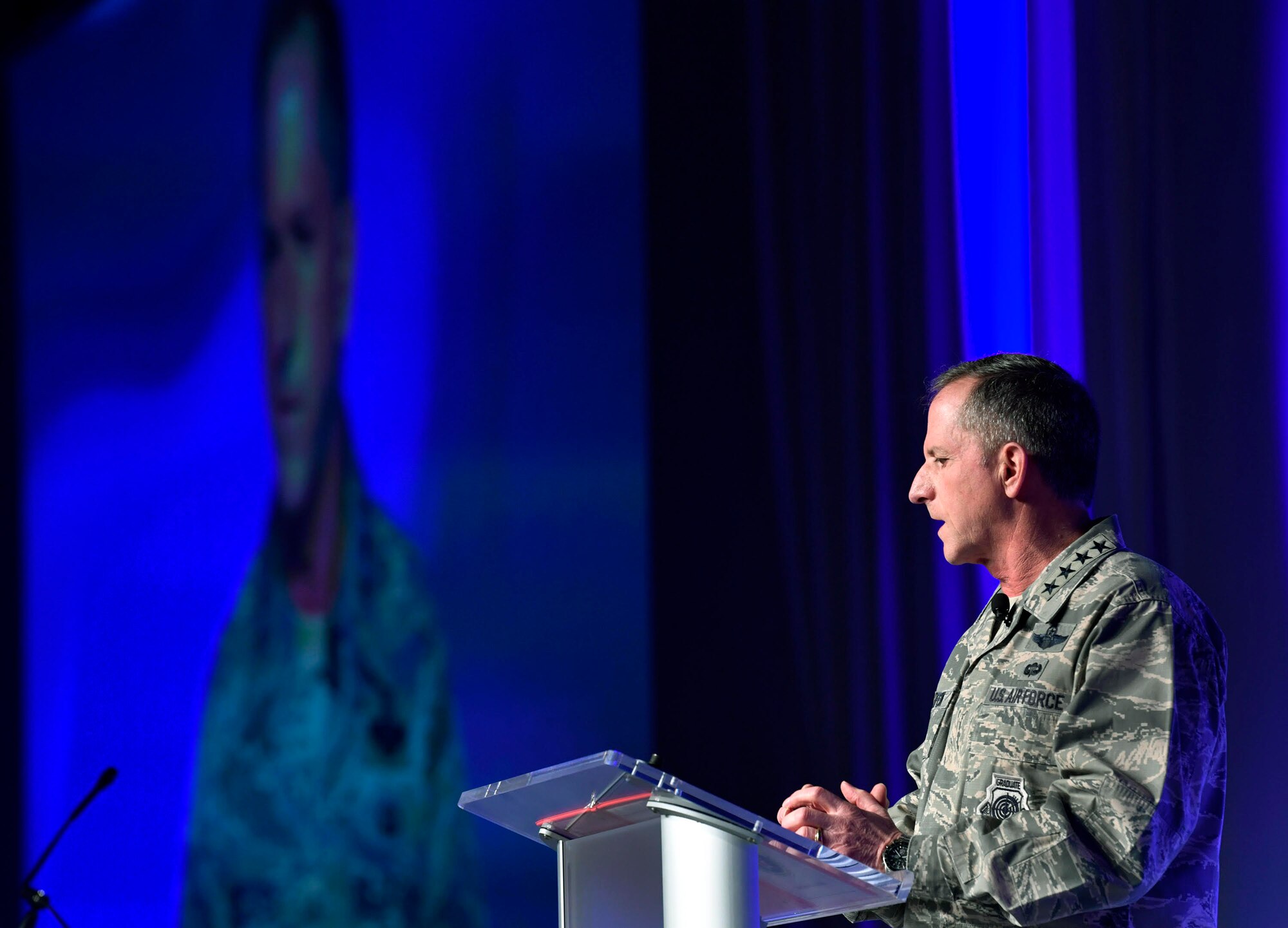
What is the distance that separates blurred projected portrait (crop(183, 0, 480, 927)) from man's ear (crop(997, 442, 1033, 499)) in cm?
217

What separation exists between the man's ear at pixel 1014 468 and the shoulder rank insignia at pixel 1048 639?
0.73ft

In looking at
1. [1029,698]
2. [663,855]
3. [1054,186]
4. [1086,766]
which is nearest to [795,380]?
[1054,186]

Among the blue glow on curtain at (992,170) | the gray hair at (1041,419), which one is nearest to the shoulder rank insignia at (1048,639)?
the gray hair at (1041,419)

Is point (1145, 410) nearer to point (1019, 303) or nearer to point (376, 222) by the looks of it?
point (1019, 303)

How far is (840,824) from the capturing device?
171 centimetres

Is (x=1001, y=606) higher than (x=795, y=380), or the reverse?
(x=795, y=380)

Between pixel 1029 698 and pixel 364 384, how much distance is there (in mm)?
2632

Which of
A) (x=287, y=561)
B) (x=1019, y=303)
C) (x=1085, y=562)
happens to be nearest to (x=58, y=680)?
(x=287, y=561)

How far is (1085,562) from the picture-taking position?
5.73ft

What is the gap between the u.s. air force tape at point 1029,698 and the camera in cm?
163

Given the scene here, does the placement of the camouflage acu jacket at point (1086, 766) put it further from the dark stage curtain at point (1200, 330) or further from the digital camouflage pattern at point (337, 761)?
the digital camouflage pattern at point (337, 761)

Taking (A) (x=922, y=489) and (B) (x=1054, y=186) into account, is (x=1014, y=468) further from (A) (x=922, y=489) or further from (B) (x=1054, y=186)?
(B) (x=1054, y=186)

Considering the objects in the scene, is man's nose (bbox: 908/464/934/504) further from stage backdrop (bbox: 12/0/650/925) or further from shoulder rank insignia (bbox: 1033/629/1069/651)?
stage backdrop (bbox: 12/0/650/925)

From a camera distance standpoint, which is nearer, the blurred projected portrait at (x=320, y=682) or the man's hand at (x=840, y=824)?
the man's hand at (x=840, y=824)
